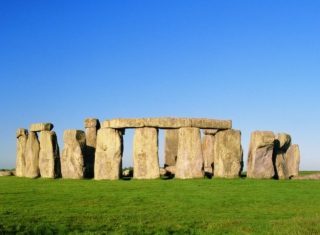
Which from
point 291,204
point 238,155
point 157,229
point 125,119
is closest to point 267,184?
point 238,155

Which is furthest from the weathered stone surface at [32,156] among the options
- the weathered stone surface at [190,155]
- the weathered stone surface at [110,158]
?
the weathered stone surface at [190,155]

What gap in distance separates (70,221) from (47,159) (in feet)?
44.1

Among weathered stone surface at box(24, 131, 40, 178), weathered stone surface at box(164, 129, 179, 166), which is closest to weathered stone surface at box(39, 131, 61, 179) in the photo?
weathered stone surface at box(24, 131, 40, 178)

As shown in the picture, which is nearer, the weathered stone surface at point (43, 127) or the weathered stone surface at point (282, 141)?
the weathered stone surface at point (282, 141)

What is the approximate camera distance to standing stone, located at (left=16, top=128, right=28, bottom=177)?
2681 centimetres

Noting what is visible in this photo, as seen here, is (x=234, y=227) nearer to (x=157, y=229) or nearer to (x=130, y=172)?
(x=157, y=229)

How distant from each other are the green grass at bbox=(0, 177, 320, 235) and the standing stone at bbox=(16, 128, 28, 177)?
7.45 m

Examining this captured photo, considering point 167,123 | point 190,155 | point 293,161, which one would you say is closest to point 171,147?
point 167,123

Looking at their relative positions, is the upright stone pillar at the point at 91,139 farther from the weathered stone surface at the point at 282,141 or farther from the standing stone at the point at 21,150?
the weathered stone surface at the point at 282,141

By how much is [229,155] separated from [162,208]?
32.6ft

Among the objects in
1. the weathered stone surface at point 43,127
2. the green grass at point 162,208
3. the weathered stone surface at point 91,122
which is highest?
the weathered stone surface at point 91,122

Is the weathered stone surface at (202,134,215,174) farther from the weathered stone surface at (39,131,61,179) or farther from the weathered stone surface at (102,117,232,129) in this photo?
the weathered stone surface at (39,131,61,179)

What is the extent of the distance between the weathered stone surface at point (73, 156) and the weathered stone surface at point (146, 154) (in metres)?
2.50

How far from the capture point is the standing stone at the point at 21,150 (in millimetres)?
26812
